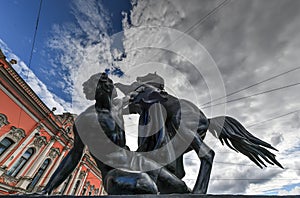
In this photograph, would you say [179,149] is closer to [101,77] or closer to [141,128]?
[141,128]

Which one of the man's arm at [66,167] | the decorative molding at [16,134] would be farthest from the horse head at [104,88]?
the decorative molding at [16,134]

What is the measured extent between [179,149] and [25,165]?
Result: 12993 millimetres

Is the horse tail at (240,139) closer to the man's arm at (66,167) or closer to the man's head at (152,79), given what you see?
the man's head at (152,79)

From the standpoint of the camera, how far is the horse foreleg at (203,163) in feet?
5.91

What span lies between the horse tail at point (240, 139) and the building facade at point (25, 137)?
29.2 ft

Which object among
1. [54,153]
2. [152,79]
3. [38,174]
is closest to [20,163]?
[38,174]

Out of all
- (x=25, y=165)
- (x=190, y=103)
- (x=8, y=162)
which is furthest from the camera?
(x=25, y=165)

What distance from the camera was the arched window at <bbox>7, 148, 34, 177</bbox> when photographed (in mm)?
10516

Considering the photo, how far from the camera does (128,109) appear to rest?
2.33m

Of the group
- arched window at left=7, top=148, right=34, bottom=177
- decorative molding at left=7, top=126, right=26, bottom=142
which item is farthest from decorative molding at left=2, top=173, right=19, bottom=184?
decorative molding at left=7, top=126, right=26, bottom=142

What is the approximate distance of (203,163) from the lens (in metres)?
1.96

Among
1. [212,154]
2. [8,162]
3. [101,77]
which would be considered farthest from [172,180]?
[8,162]

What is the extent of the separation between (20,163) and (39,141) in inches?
67.4

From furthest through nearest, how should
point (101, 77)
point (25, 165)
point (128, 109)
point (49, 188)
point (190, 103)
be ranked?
point (25, 165) < point (190, 103) < point (128, 109) < point (101, 77) < point (49, 188)
